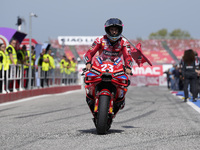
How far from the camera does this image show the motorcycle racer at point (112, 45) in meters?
6.79

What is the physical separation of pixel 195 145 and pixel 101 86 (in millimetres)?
1723

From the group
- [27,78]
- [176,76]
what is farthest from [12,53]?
[176,76]

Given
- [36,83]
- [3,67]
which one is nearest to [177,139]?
[3,67]

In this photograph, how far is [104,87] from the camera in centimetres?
639

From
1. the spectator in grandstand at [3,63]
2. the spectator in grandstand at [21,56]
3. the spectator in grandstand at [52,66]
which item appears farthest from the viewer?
the spectator in grandstand at [52,66]

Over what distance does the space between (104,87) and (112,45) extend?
835 mm

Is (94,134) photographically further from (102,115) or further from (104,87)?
(104,87)

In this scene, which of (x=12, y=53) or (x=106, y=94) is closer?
(x=106, y=94)

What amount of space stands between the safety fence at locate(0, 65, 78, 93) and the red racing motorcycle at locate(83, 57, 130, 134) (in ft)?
25.8

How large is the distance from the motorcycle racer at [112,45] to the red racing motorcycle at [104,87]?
322 mm

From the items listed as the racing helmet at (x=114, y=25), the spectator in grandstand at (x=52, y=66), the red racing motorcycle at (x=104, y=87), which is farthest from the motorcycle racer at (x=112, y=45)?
the spectator in grandstand at (x=52, y=66)

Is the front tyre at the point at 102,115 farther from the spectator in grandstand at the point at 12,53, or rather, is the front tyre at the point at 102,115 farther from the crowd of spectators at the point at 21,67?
the spectator in grandstand at the point at 12,53

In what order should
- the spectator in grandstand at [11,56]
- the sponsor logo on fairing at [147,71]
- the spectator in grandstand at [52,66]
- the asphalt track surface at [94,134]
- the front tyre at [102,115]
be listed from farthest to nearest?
1. the sponsor logo on fairing at [147,71]
2. the spectator in grandstand at [52,66]
3. the spectator in grandstand at [11,56]
4. the front tyre at [102,115]
5. the asphalt track surface at [94,134]

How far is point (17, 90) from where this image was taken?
16.2 meters
